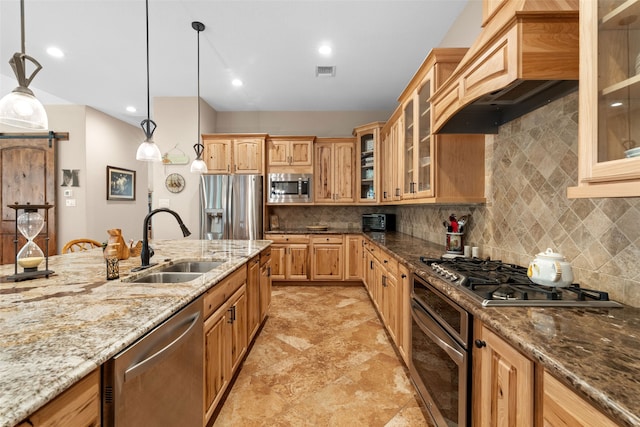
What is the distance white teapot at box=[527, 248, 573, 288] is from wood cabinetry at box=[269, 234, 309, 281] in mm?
3387

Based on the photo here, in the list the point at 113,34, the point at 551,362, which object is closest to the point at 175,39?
the point at 113,34

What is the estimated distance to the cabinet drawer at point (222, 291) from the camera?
1472 millimetres

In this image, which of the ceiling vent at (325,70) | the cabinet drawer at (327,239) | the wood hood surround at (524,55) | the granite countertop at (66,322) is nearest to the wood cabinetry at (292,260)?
the cabinet drawer at (327,239)

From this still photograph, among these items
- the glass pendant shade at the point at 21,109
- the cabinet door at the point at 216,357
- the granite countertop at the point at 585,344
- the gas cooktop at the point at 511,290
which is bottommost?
the cabinet door at the point at 216,357

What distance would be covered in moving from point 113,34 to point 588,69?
3891 millimetres

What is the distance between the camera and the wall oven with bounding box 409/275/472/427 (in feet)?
3.81

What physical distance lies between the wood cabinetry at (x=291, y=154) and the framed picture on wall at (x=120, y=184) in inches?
126

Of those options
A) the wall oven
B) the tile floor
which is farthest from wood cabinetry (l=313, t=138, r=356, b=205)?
the wall oven

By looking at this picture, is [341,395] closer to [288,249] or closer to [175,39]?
[288,249]

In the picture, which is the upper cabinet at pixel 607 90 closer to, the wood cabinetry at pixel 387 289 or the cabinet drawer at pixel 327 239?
the wood cabinetry at pixel 387 289

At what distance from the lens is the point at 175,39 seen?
9.89 feet

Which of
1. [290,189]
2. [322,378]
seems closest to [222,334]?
[322,378]

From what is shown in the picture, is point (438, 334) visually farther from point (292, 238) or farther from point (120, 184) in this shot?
point (120, 184)

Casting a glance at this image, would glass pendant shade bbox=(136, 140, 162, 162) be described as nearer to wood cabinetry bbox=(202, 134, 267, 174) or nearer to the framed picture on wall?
wood cabinetry bbox=(202, 134, 267, 174)
